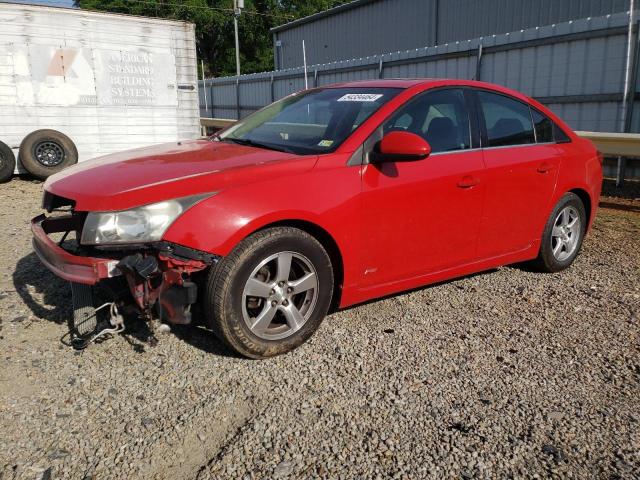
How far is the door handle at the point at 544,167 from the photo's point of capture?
452 cm

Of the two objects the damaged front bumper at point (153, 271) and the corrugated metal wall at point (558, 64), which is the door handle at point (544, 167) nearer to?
the damaged front bumper at point (153, 271)

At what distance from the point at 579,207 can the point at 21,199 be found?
7442mm

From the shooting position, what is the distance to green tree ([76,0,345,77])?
4947 centimetres

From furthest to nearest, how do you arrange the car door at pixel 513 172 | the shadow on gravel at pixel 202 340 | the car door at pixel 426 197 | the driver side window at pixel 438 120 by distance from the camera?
the car door at pixel 513 172 → the driver side window at pixel 438 120 → the car door at pixel 426 197 → the shadow on gravel at pixel 202 340

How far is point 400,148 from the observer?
346cm

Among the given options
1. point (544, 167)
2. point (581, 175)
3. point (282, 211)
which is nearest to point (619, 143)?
point (581, 175)

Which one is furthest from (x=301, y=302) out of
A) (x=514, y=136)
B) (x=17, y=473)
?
(x=514, y=136)

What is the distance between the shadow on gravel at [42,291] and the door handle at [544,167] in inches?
145

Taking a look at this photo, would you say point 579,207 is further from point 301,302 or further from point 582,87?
point 582,87

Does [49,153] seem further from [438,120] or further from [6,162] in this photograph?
[438,120]

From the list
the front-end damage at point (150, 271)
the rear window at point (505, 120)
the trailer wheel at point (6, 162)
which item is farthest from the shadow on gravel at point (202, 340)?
the trailer wheel at point (6, 162)

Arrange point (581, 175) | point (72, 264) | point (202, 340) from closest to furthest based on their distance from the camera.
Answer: point (72, 264) < point (202, 340) < point (581, 175)

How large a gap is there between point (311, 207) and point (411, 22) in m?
19.6

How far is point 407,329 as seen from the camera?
3.82 metres
